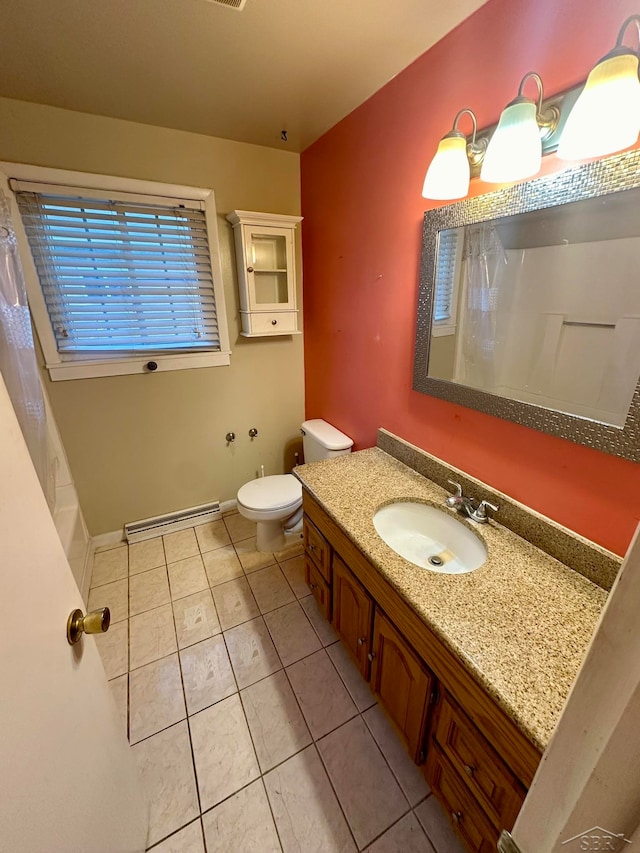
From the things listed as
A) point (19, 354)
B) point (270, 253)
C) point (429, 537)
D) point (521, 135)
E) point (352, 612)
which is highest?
point (521, 135)

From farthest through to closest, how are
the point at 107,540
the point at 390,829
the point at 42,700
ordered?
the point at 107,540 → the point at 390,829 → the point at 42,700

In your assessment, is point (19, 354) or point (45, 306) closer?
point (19, 354)

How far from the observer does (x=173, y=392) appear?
2096 millimetres

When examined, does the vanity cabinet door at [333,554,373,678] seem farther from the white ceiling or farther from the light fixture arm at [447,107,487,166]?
the white ceiling

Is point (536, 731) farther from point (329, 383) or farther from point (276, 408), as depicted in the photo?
point (276, 408)

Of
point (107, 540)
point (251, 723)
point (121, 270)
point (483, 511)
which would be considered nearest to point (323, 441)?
point (483, 511)

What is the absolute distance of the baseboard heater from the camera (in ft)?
7.28

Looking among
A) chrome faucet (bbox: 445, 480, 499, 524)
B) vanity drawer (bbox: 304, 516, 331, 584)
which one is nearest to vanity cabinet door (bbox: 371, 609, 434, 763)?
vanity drawer (bbox: 304, 516, 331, 584)

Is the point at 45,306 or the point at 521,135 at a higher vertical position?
the point at 521,135

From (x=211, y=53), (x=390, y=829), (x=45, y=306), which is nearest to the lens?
(x=390, y=829)

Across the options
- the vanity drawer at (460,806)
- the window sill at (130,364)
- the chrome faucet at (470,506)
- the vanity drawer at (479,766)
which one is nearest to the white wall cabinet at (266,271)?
the window sill at (130,364)

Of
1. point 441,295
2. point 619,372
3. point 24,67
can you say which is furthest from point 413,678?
point 24,67

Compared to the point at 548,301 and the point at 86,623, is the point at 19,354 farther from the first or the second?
the point at 548,301

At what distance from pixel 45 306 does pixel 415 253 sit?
5.78 feet
